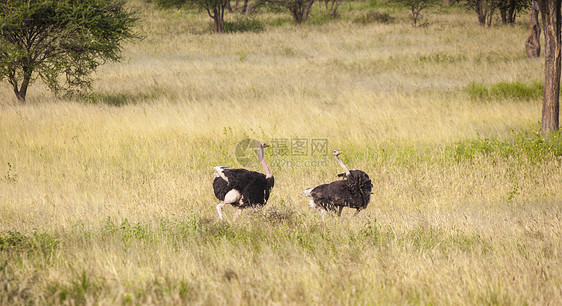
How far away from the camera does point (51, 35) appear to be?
605 inches

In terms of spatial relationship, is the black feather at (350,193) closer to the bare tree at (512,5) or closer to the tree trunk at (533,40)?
the tree trunk at (533,40)

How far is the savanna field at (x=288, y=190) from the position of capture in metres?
4.08

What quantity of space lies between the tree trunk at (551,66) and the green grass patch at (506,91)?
3049 millimetres

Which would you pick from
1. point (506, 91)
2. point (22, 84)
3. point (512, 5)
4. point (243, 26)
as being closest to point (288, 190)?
point (506, 91)

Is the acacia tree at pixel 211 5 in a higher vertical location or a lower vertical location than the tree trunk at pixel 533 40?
higher

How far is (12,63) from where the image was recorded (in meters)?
14.4

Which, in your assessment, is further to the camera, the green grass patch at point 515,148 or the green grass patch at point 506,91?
the green grass patch at point 506,91

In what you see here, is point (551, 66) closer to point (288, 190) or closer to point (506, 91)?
point (506, 91)

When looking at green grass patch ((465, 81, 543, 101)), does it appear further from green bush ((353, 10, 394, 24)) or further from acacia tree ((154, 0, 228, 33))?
green bush ((353, 10, 394, 24))

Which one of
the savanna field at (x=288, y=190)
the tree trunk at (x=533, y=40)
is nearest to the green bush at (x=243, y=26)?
the savanna field at (x=288, y=190)

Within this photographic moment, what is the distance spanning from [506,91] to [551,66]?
12.6ft

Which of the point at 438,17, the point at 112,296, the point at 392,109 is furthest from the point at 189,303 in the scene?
the point at 438,17

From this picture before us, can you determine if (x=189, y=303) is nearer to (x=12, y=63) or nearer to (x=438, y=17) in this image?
(x=12, y=63)

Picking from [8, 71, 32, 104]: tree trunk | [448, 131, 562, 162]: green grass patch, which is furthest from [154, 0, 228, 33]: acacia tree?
[448, 131, 562, 162]: green grass patch
